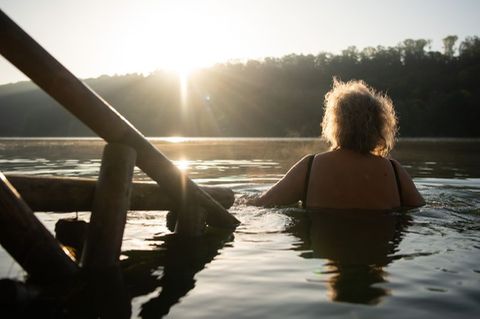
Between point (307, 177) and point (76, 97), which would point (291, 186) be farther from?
point (76, 97)

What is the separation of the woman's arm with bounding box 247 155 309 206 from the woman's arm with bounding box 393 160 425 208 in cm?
113

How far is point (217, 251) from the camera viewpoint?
4.24 meters

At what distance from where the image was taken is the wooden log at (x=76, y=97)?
10.1 feet

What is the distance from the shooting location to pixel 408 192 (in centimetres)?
566

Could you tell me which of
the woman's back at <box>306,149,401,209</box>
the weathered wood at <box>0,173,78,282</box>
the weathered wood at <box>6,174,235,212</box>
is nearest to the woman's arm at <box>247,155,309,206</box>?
the woman's back at <box>306,149,401,209</box>

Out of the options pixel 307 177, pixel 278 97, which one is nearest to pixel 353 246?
pixel 307 177

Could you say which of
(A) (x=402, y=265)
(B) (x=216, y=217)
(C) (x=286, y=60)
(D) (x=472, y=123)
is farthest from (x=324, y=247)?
(C) (x=286, y=60)

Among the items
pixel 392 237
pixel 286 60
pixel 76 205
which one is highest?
pixel 286 60

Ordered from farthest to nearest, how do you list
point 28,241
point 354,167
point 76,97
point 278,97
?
point 278,97
point 354,167
point 76,97
point 28,241

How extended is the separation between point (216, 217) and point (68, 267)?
6.65ft

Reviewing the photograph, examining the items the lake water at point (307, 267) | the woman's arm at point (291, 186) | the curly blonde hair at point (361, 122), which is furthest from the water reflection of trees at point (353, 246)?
the curly blonde hair at point (361, 122)

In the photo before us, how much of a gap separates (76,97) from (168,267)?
4.86ft

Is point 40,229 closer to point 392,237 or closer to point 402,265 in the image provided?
point 402,265

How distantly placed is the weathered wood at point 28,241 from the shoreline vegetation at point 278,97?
9599cm
